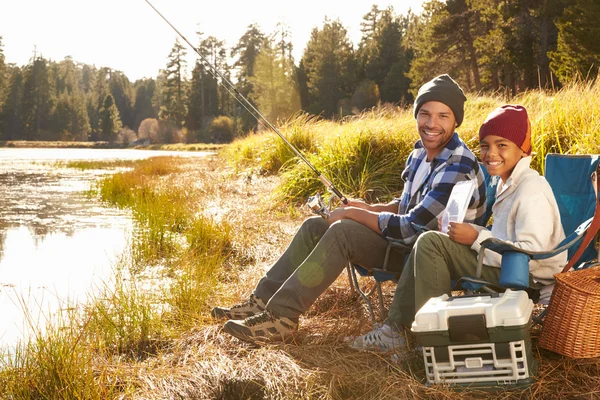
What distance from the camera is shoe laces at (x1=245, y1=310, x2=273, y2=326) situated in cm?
304

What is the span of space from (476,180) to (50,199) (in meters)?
9.46

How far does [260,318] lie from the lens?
3.05 meters

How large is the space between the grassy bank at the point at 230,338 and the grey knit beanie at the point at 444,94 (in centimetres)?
117

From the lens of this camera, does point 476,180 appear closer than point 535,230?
No

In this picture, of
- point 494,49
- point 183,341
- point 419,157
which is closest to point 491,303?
point 419,157

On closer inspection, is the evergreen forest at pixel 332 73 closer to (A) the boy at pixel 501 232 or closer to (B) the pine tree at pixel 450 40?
(B) the pine tree at pixel 450 40

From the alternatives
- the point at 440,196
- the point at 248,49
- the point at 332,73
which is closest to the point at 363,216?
the point at 440,196

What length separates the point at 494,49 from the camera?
75.7 ft

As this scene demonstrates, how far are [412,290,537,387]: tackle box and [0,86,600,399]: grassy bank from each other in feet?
0.24

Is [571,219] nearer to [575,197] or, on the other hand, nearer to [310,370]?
[575,197]

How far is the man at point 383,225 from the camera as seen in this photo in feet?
9.76

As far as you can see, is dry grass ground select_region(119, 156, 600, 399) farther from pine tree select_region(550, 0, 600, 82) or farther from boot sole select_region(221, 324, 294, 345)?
pine tree select_region(550, 0, 600, 82)

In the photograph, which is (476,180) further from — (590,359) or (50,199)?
(50,199)

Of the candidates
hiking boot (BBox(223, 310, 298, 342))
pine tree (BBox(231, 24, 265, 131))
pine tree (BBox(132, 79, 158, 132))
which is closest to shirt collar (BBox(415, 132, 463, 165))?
hiking boot (BBox(223, 310, 298, 342))
